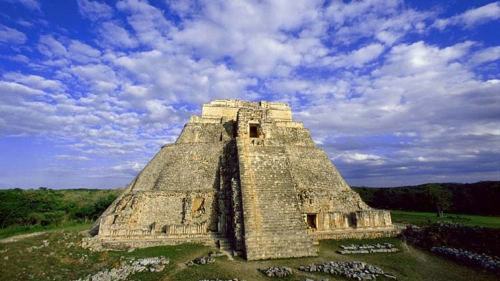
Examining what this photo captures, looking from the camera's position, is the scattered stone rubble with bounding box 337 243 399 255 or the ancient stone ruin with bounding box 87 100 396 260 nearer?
the scattered stone rubble with bounding box 337 243 399 255

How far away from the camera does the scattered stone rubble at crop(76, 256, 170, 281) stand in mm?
9969

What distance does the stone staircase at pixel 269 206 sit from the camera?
12438 millimetres

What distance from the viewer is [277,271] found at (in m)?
10.1

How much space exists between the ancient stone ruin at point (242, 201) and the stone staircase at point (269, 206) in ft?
0.16

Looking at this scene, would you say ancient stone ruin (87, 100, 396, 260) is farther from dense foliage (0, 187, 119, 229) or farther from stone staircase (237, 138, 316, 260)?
dense foliage (0, 187, 119, 229)

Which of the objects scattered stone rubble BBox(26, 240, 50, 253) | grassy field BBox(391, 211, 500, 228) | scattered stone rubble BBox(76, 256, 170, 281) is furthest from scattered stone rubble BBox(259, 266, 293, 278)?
grassy field BBox(391, 211, 500, 228)

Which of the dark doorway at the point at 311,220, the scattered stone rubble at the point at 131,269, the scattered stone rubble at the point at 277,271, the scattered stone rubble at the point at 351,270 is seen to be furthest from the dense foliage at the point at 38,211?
the scattered stone rubble at the point at 351,270

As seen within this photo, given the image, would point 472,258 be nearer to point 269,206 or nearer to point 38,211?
point 269,206

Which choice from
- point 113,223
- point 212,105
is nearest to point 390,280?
point 113,223

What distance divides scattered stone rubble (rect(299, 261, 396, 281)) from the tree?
80.2 feet

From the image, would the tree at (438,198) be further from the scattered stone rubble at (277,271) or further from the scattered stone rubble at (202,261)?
the scattered stone rubble at (202,261)

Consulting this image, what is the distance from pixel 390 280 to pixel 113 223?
44.9 feet

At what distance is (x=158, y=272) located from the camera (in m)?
10.6

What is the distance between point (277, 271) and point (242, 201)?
16.0ft
